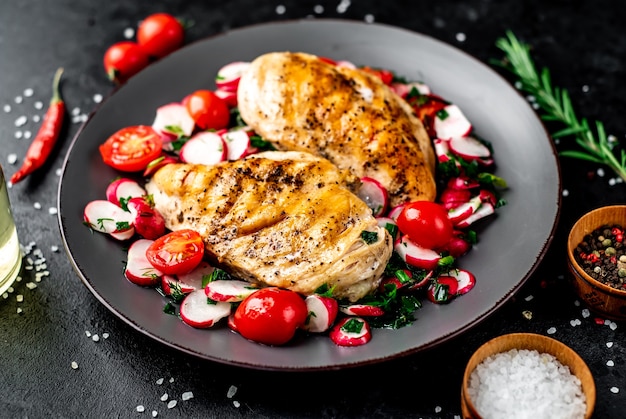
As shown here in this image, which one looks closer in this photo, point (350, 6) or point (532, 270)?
point (532, 270)

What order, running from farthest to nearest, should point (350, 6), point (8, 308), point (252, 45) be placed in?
point (350, 6)
point (252, 45)
point (8, 308)

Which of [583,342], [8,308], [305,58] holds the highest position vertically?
[305,58]

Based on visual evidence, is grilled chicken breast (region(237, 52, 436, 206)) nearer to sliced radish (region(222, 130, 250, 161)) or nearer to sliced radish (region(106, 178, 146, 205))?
sliced radish (region(222, 130, 250, 161))

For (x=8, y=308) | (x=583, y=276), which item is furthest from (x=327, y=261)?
(x=8, y=308)

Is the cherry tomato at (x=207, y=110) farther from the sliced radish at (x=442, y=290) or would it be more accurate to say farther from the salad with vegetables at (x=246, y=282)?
the sliced radish at (x=442, y=290)

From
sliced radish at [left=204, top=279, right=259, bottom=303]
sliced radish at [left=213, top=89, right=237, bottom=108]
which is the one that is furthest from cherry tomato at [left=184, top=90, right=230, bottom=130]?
sliced radish at [left=204, top=279, right=259, bottom=303]

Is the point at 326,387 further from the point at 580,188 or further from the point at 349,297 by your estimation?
the point at 580,188

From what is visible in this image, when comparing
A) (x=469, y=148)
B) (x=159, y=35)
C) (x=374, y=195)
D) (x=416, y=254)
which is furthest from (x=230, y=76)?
(x=416, y=254)
